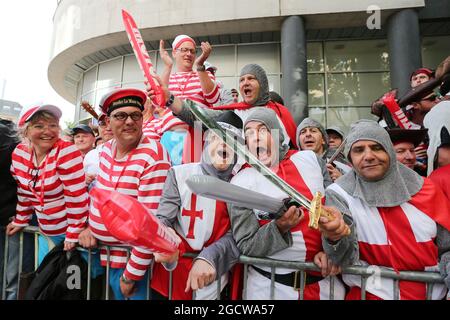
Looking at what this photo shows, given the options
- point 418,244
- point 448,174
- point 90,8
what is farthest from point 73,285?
point 90,8

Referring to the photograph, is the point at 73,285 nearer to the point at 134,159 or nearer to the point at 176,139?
the point at 134,159

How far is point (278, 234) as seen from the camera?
5.42 ft

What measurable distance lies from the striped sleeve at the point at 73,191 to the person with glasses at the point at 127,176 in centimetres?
9

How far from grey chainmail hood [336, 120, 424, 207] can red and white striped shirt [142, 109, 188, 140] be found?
1596 mm

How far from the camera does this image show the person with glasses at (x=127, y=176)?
6.30 feet

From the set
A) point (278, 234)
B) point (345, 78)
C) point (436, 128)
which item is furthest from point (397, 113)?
point (345, 78)

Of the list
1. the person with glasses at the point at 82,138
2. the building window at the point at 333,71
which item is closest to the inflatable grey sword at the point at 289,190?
the person with glasses at the point at 82,138

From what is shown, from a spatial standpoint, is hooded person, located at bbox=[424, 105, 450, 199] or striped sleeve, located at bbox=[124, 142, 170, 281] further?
hooded person, located at bbox=[424, 105, 450, 199]

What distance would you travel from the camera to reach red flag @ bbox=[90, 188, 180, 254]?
1.20 metres

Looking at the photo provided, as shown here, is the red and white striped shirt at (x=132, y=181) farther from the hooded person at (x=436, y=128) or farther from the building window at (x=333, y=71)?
the building window at (x=333, y=71)

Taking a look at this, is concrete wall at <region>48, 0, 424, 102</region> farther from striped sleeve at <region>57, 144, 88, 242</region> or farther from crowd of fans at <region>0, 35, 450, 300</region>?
striped sleeve at <region>57, 144, 88, 242</region>

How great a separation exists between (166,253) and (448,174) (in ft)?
5.63

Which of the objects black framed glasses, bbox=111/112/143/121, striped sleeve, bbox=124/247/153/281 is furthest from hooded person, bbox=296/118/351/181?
striped sleeve, bbox=124/247/153/281

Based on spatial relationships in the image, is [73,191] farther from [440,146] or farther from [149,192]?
[440,146]
